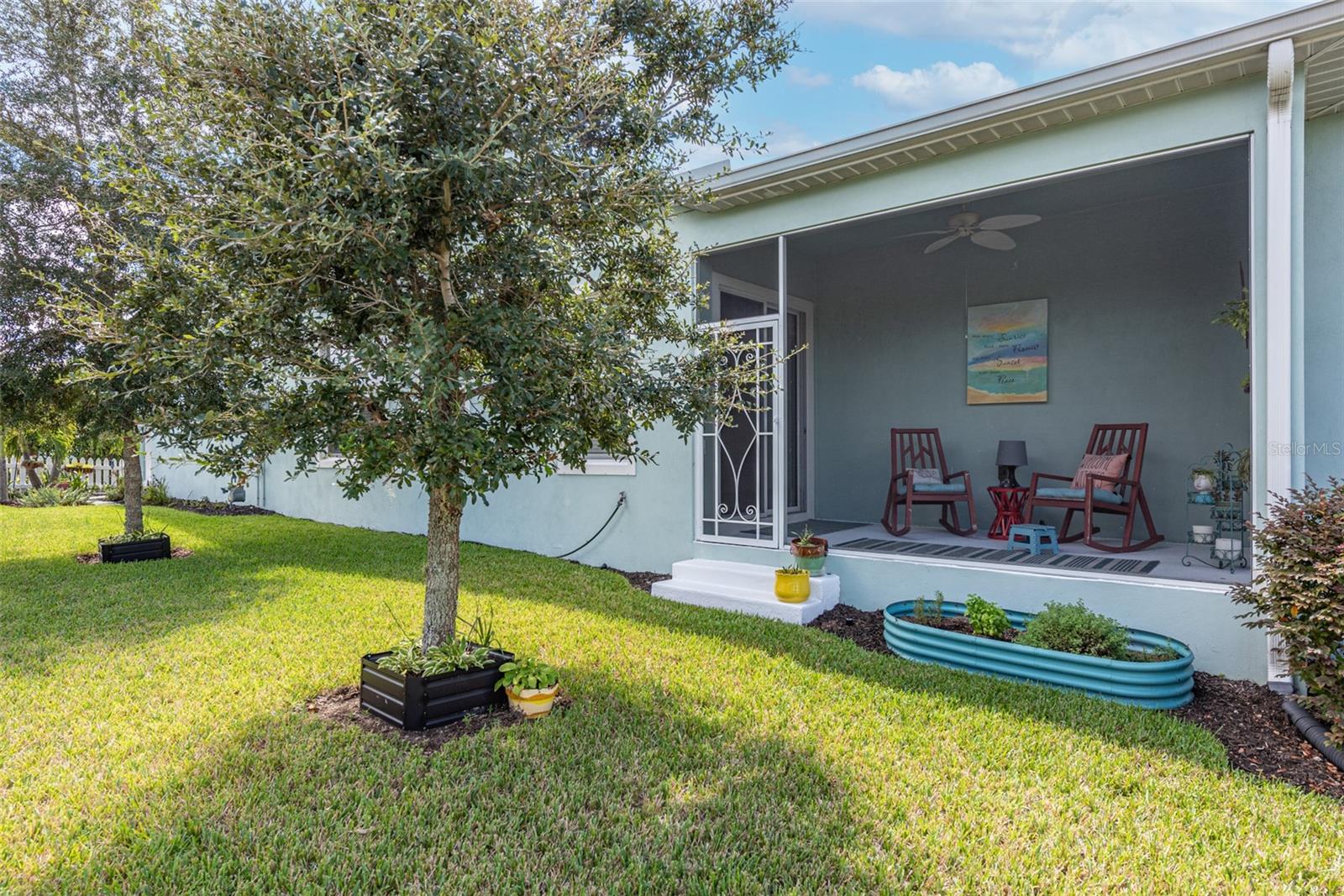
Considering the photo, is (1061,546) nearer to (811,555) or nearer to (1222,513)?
(1222,513)

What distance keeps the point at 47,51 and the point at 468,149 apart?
245 inches

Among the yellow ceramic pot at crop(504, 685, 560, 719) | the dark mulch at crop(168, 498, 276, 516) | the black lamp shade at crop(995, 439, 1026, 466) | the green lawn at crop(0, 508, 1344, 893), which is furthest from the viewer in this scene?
the dark mulch at crop(168, 498, 276, 516)

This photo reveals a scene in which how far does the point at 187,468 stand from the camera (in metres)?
13.8

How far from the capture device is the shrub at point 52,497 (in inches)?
485

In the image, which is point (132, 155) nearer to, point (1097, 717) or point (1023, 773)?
point (1023, 773)

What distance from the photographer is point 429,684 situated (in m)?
3.08

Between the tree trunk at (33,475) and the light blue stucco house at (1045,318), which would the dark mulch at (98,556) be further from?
the tree trunk at (33,475)

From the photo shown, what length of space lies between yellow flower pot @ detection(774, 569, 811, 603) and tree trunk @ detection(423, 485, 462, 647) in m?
2.33

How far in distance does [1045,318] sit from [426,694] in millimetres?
5969

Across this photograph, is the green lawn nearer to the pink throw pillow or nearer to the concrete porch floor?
the concrete porch floor

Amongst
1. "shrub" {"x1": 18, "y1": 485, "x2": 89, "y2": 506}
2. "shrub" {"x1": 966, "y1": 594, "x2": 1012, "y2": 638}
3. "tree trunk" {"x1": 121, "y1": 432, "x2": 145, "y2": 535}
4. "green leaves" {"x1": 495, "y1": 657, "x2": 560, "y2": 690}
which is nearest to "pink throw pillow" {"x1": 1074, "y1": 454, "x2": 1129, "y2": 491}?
"shrub" {"x1": 966, "y1": 594, "x2": 1012, "y2": 638}

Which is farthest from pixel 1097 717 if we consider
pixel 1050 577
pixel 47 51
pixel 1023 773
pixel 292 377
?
pixel 47 51

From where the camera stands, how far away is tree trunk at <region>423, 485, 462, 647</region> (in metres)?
3.31

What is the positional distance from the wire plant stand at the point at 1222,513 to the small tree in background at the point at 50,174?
308 inches
